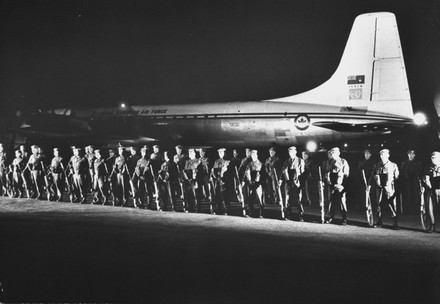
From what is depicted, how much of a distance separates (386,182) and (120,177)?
9.12m

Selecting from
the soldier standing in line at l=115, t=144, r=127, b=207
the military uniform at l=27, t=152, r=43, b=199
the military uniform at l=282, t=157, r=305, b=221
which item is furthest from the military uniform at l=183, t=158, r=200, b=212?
the military uniform at l=27, t=152, r=43, b=199

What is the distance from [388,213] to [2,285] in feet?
39.7

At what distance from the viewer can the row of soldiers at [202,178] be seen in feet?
38.7

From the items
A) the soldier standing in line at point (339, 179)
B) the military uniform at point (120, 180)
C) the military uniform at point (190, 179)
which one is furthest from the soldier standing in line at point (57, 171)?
the soldier standing in line at point (339, 179)

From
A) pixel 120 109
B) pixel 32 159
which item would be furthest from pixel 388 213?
pixel 120 109

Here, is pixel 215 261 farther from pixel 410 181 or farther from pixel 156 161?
pixel 410 181

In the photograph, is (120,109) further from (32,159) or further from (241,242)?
(241,242)

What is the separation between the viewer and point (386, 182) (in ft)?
37.7

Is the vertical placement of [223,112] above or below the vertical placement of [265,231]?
above

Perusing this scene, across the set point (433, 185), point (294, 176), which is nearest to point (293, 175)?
point (294, 176)

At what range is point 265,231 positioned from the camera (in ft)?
36.7

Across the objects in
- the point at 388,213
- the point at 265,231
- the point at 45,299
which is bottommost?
the point at 388,213

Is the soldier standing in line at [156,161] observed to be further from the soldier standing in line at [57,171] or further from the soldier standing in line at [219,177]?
the soldier standing in line at [57,171]

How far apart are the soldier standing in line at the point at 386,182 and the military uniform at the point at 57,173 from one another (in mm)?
11756
